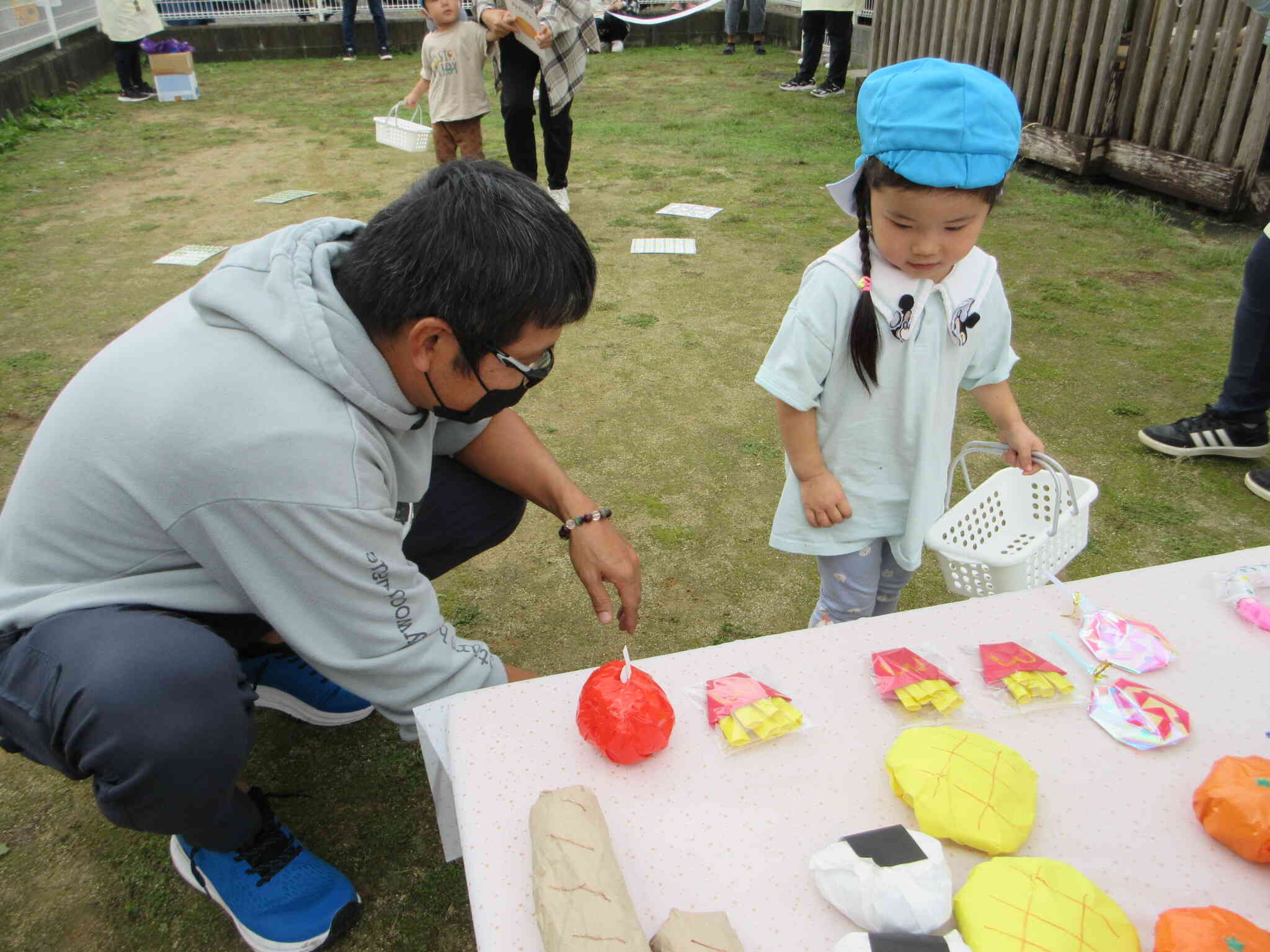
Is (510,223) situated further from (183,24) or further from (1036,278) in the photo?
(183,24)

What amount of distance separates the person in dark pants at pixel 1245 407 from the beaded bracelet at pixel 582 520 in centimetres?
217

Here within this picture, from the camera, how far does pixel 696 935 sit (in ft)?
2.85

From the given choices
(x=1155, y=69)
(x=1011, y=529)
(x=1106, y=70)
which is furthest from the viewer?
(x=1106, y=70)

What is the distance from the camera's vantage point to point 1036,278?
432 centimetres

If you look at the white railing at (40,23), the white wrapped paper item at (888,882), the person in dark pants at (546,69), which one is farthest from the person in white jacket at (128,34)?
the white wrapped paper item at (888,882)

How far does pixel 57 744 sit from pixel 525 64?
4.45 meters

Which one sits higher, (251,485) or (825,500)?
(251,485)

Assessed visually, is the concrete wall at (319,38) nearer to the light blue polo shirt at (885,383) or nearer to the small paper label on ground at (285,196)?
the small paper label on ground at (285,196)

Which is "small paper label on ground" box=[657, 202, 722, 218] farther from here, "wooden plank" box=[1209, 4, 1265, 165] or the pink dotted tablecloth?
the pink dotted tablecloth

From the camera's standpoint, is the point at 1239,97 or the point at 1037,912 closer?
the point at 1037,912

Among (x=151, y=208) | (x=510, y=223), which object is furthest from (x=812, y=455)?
(x=151, y=208)

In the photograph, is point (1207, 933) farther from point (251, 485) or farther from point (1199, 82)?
point (1199, 82)

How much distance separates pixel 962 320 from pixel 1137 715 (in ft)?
2.60

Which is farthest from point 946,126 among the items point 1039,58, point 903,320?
point 1039,58
